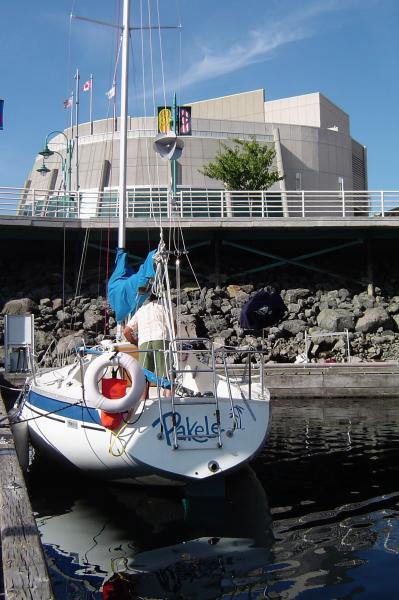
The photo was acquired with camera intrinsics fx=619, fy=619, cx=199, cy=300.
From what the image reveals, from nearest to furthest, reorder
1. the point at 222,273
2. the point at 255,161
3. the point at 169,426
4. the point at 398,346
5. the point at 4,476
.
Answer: the point at 4,476, the point at 169,426, the point at 398,346, the point at 222,273, the point at 255,161

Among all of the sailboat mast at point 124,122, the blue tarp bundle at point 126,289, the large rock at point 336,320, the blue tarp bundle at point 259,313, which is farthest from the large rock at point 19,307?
the blue tarp bundle at point 259,313

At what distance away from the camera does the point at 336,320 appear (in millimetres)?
22312

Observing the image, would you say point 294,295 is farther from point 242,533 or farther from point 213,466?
point 242,533

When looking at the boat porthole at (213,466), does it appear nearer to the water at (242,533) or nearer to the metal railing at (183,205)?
the water at (242,533)

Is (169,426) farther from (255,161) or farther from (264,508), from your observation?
(255,161)

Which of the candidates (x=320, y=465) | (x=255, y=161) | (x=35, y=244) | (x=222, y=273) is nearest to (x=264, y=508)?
(x=320, y=465)

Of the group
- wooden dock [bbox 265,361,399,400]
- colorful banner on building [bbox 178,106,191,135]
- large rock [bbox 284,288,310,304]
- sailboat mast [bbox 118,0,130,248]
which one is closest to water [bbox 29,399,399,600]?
sailboat mast [bbox 118,0,130,248]

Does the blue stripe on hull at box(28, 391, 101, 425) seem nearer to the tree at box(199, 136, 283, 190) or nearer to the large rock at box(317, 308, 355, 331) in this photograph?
the large rock at box(317, 308, 355, 331)

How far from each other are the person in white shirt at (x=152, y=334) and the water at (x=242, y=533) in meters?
1.83

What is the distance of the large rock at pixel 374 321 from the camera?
2258 centimetres

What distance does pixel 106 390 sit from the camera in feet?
26.4

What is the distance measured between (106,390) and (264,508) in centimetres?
266

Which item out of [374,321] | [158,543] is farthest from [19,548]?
[374,321]

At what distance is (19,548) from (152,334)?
193 inches
